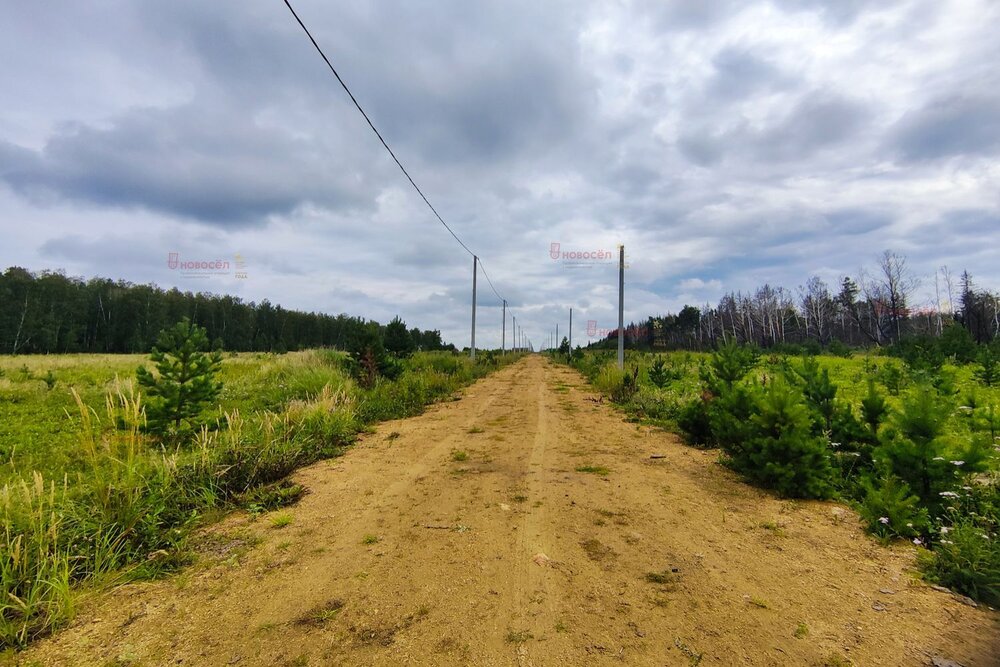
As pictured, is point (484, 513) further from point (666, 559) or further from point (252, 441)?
point (252, 441)

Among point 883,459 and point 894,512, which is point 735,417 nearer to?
point 883,459

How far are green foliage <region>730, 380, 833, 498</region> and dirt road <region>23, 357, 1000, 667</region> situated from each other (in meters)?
0.25

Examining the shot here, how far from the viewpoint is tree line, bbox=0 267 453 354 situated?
47500mm

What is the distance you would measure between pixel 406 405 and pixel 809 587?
29.7 ft

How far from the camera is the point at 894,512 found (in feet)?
11.7

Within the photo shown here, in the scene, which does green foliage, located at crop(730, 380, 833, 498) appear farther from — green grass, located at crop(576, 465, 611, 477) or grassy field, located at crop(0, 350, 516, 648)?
grassy field, located at crop(0, 350, 516, 648)

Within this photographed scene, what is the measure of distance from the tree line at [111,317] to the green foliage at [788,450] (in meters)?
27.7

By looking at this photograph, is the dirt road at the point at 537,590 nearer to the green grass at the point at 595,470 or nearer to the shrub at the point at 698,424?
the green grass at the point at 595,470

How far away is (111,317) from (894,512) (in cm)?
7733

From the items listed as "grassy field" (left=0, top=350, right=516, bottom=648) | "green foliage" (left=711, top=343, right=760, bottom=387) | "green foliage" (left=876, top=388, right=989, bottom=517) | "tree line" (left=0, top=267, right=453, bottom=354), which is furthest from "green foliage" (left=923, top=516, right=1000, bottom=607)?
"tree line" (left=0, top=267, right=453, bottom=354)

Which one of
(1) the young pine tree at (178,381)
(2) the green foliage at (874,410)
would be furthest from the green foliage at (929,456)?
(1) the young pine tree at (178,381)

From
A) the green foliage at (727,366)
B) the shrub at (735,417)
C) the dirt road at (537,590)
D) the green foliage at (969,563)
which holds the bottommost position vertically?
the dirt road at (537,590)

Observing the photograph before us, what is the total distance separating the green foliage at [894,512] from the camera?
3.52 m

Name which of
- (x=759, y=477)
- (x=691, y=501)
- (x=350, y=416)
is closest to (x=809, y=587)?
(x=691, y=501)
